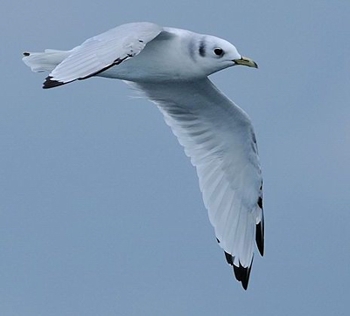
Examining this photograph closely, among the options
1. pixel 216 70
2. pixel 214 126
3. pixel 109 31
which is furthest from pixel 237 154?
pixel 109 31

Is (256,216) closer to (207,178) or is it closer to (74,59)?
(207,178)

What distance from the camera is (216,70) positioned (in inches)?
441

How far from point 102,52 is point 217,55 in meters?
1.47

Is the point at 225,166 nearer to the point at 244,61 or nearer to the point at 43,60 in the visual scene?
the point at 244,61

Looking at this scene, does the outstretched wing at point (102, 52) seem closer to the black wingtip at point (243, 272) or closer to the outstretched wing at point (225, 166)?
the outstretched wing at point (225, 166)

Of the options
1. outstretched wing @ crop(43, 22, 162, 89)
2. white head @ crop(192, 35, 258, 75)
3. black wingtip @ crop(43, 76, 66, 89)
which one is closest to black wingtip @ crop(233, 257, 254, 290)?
white head @ crop(192, 35, 258, 75)

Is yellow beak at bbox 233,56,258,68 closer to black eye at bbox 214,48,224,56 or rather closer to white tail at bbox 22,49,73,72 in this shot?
black eye at bbox 214,48,224,56

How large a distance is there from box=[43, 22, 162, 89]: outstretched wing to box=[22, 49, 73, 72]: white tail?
0.90 meters

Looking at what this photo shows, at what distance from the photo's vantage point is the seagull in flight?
11125mm

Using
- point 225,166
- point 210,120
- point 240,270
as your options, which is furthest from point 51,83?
point 240,270

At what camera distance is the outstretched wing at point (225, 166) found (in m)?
12.5

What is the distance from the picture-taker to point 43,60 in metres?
11.6

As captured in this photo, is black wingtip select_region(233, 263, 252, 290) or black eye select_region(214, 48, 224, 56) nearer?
black eye select_region(214, 48, 224, 56)

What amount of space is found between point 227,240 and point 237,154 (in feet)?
2.71
